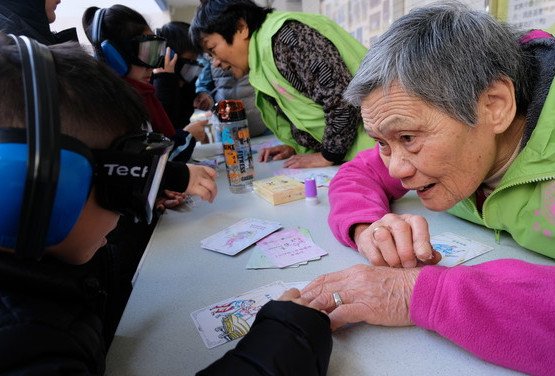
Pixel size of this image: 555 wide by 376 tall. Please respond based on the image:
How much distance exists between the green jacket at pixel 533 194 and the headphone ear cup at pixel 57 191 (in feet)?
2.43

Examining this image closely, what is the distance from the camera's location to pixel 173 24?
2.55 meters

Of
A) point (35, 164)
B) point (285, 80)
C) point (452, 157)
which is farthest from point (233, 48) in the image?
point (35, 164)

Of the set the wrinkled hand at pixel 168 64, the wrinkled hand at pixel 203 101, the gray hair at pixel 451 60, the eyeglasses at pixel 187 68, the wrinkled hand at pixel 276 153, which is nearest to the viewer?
the gray hair at pixel 451 60

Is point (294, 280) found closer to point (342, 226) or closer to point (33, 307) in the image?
point (342, 226)

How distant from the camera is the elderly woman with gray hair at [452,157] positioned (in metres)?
0.56

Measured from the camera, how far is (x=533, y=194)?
2.35 ft

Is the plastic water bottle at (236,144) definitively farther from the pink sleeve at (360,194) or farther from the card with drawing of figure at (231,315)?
the card with drawing of figure at (231,315)

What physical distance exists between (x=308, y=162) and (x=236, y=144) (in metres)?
0.43

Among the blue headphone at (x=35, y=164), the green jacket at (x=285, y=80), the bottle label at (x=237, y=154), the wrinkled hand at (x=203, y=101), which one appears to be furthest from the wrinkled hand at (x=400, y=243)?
the wrinkled hand at (x=203, y=101)

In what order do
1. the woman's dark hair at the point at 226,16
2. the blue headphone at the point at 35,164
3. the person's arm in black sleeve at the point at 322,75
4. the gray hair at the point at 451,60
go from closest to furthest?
1. the blue headphone at the point at 35,164
2. the gray hair at the point at 451,60
3. the person's arm in black sleeve at the point at 322,75
4. the woman's dark hair at the point at 226,16

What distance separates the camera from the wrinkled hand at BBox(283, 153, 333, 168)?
171 centimetres

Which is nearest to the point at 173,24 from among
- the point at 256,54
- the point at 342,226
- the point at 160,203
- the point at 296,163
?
the point at 256,54

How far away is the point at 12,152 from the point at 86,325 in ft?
0.78

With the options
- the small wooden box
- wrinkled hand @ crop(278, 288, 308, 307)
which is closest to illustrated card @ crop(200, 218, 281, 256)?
the small wooden box
